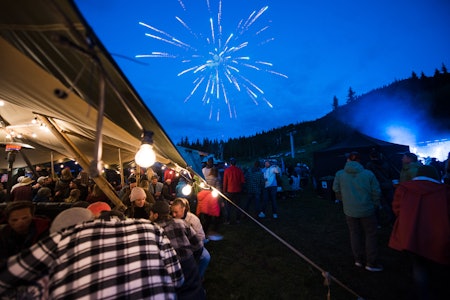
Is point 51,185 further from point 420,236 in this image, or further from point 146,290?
point 420,236

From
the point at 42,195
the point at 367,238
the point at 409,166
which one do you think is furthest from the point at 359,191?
the point at 42,195

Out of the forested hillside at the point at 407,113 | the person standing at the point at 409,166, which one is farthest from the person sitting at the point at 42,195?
the forested hillside at the point at 407,113

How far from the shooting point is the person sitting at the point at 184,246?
2391mm

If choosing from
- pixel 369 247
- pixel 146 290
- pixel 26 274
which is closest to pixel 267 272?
pixel 369 247

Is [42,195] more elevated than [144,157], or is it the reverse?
[144,157]

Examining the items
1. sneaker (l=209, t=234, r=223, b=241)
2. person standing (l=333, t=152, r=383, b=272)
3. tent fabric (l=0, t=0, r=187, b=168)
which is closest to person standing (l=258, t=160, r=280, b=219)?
sneaker (l=209, t=234, r=223, b=241)

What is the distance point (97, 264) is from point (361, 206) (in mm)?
4249

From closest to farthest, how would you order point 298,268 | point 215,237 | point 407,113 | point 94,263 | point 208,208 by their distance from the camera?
1. point 94,263
2. point 298,268
3. point 208,208
4. point 215,237
5. point 407,113

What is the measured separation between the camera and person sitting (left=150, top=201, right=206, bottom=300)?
7.84 feet

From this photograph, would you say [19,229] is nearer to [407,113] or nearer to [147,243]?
[147,243]

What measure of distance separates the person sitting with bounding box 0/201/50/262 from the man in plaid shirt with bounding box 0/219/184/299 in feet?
3.55

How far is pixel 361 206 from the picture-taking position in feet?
13.2

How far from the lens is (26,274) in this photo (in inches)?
56.1

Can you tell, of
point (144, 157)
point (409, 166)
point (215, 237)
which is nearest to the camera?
point (144, 157)
